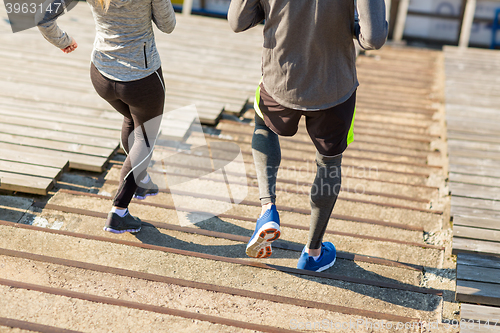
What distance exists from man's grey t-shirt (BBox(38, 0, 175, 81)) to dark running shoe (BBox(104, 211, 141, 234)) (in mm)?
725

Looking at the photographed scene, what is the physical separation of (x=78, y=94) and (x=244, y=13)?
8.80 feet

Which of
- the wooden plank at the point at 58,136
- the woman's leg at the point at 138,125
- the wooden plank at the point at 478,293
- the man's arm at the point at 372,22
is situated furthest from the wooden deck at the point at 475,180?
the wooden plank at the point at 58,136

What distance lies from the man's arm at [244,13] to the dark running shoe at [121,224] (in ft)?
3.79

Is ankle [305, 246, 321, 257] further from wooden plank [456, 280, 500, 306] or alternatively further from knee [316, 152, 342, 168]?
wooden plank [456, 280, 500, 306]

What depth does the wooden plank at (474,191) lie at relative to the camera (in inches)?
113

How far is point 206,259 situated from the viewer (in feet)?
7.25

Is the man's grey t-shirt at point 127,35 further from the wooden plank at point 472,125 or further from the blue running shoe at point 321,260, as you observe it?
the wooden plank at point 472,125

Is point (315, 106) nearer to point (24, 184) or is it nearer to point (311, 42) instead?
point (311, 42)

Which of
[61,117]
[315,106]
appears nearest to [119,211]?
[315,106]

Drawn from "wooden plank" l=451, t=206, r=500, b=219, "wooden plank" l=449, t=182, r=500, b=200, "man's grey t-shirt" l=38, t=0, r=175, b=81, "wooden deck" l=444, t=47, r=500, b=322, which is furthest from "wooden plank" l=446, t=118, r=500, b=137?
"man's grey t-shirt" l=38, t=0, r=175, b=81

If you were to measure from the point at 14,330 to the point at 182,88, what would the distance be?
3.06m

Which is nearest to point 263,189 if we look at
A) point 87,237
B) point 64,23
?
point 87,237

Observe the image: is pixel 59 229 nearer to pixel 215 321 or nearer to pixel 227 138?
pixel 215 321

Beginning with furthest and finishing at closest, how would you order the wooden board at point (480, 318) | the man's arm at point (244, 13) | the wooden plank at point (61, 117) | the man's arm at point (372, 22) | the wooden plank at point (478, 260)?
the wooden plank at point (61, 117)
the wooden plank at point (478, 260)
the wooden board at point (480, 318)
the man's arm at point (244, 13)
the man's arm at point (372, 22)
